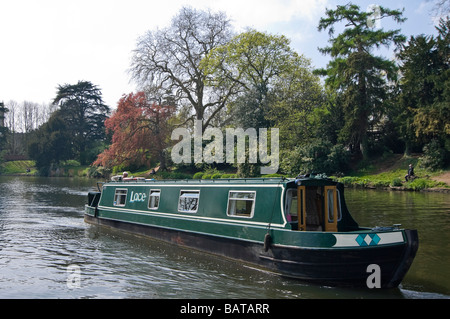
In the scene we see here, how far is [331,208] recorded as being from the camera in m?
9.41

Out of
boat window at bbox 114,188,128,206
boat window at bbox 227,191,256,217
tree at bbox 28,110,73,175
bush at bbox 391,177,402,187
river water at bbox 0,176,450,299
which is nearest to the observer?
river water at bbox 0,176,450,299

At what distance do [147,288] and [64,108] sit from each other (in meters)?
66.0

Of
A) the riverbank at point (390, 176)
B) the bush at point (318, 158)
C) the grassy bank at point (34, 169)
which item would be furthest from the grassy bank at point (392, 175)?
the grassy bank at point (34, 169)

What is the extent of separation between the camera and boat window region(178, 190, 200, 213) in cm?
1170

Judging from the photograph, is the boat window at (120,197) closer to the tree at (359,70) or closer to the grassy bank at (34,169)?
the tree at (359,70)

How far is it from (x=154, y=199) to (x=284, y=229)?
5.99 meters

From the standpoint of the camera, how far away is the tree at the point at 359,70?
112ft

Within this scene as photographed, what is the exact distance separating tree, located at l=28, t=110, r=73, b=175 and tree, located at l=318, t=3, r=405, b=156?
145 feet

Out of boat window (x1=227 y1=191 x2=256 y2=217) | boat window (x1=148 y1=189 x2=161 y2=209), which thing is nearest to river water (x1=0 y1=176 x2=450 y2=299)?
boat window (x1=148 y1=189 x2=161 y2=209)

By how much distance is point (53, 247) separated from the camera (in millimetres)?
12680

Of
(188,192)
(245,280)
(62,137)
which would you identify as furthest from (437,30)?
(62,137)

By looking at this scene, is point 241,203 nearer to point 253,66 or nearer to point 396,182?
point 396,182

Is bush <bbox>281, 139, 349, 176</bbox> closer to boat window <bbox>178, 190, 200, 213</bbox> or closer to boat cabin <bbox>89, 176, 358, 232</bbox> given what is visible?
boat window <bbox>178, 190, 200, 213</bbox>
